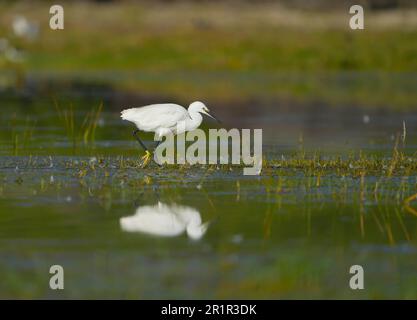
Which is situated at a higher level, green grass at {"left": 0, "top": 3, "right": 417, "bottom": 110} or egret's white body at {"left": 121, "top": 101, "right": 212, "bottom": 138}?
green grass at {"left": 0, "top": 3, "right": 417, "bottom": 110}

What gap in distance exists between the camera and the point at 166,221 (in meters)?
9.93

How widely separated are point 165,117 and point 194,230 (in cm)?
386

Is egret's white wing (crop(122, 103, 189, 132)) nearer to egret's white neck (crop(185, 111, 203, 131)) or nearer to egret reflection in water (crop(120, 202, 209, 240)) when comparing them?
egret's white neck (crop(185, 111, 203, 131))

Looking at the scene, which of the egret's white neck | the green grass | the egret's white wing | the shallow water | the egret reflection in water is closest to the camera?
the shallow water

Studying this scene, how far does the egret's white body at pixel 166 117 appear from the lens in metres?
13.2

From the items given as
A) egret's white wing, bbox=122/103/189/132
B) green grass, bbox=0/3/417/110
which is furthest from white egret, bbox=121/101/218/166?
green grass, bbox=0/3/417/110

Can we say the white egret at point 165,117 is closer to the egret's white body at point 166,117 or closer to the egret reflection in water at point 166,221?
the egret's white body at point 166,117

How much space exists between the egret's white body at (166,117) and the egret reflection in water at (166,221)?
2.63 metres

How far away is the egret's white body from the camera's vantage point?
1322 centimetres

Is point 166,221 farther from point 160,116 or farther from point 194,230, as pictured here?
point 160,116

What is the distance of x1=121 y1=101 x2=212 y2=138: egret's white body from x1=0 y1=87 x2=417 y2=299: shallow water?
50 cm

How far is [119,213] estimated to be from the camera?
408 inches

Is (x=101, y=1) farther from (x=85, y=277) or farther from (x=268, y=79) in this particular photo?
(x=85, y=277)

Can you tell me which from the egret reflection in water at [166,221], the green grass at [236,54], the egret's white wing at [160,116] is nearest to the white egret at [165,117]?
the egret's white wing at [160,116]
